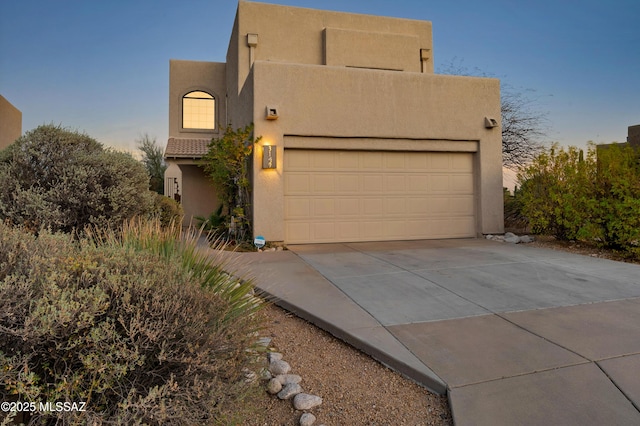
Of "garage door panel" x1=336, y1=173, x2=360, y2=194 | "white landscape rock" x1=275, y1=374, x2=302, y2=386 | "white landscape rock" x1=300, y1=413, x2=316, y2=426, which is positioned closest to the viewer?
"white landscape rock" x1=300, y1=413, x2=316, y2=426

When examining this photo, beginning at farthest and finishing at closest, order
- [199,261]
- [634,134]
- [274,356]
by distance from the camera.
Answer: [634,134], [199,261], [274,356]

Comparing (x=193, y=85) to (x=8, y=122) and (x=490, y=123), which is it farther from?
(x=490, y=123)

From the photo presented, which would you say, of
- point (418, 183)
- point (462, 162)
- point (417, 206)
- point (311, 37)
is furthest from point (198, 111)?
point (462, 162)

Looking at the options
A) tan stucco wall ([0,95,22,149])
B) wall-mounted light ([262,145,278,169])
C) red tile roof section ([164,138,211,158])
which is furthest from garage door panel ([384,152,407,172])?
tan stucco wall ([0,95,22,149])

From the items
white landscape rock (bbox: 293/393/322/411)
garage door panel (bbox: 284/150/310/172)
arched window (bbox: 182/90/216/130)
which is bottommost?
white landscape rock (bbox: 293/393/322/411)

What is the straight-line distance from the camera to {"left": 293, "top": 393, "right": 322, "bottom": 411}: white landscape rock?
7.78ft

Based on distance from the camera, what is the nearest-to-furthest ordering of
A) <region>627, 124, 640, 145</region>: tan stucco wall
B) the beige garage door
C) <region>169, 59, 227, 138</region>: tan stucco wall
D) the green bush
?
the green bush, the beige garage door, <region>169, 59, 227, 138</region>: tan stucco wall, <region>627, 124, 640, 145</region>: tan stucco wall

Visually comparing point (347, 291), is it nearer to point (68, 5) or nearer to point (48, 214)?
point (48, 214)

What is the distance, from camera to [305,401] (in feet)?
7.86

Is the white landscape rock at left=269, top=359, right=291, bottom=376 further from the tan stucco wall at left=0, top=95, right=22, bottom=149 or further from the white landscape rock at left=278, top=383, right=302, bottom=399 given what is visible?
the tan stucco wall at left=0, top=95, right=22, bottom=149

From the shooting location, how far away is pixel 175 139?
48.4 ft

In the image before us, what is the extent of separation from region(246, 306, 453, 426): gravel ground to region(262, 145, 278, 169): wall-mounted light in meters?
5.35

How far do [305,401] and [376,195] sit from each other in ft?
23.2

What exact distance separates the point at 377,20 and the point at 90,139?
451 inches
